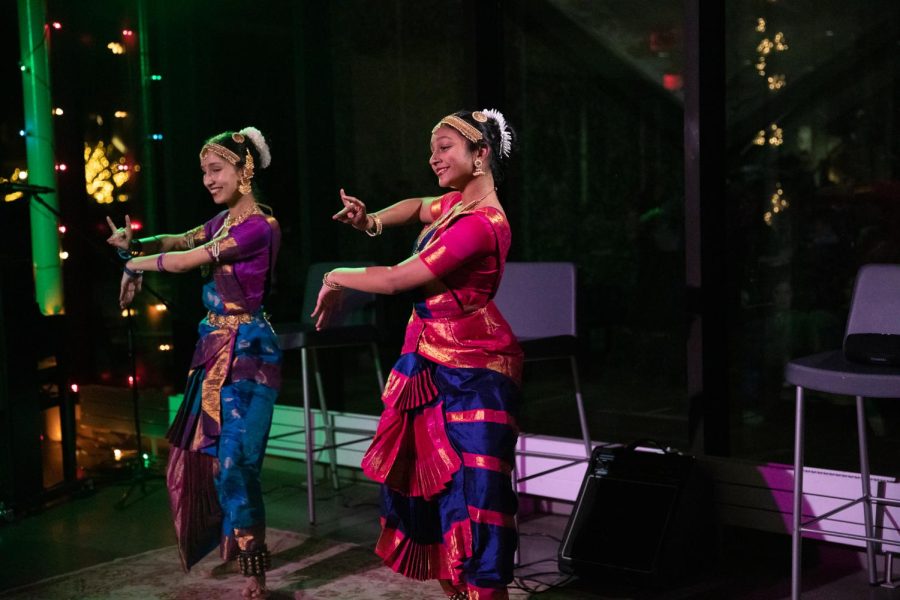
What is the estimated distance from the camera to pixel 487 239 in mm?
2490

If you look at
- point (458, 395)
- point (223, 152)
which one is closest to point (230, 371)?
point (223, 152)

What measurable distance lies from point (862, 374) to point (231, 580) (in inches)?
85.5

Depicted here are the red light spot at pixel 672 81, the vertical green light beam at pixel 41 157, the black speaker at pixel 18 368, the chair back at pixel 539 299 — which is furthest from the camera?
the vertical green light beam at pixel 41 157

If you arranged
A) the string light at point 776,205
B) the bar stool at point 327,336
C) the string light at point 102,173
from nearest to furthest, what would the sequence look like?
the bar stool at point 327,336, the string light at point 776,205, the string light at point 102,173

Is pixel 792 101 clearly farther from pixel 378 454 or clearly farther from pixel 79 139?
pixel 79 139

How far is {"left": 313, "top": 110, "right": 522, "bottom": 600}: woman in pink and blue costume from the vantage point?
253 cm

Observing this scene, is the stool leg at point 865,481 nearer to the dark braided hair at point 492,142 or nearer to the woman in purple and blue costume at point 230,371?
the dark braided hair at point 492,142

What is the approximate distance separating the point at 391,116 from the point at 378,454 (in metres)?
3.20

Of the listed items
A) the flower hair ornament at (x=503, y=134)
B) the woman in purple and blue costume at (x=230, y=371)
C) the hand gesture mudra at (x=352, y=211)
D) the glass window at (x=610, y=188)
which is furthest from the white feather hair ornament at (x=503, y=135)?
the glass window at (x=610, y=188)

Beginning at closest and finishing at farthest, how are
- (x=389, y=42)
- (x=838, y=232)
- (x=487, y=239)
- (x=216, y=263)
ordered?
(x=487, y=239)
(x=216, y=263)
(x=838, y=232)
(x=389, y=42)

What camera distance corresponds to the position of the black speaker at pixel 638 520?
10.8 feet

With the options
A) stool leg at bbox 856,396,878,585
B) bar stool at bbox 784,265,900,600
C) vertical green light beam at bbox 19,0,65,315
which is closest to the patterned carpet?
bar stool at bbox 784,265,900,600

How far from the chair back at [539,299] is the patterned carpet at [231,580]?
0.93m

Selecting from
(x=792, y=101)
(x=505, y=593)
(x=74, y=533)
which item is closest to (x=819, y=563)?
(x=505, y=593)
